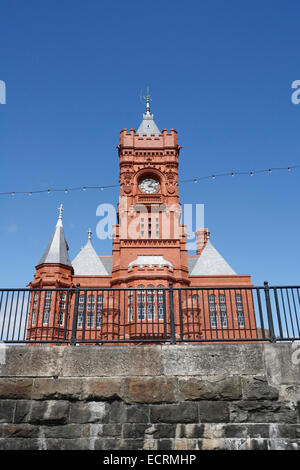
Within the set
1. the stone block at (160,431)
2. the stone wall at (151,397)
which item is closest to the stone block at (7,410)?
the stone wall at (151,397)

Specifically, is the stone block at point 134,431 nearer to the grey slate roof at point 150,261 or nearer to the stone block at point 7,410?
the stone block at point 7,410

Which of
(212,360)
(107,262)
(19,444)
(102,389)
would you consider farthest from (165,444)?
(107,262)

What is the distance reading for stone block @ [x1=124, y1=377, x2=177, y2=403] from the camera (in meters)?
6.16

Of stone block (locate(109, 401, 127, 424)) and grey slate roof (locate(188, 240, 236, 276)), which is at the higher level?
grey slate roof (locate(188, 240, 236, 276))

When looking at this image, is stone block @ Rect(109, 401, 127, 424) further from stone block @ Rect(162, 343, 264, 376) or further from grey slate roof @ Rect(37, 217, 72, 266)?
grey slate roof @ Rect(37, 217, 72, 266)

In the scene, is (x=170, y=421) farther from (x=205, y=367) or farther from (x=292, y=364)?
(x=292, y=364)

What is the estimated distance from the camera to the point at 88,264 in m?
38.6

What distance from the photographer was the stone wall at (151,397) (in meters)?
5.97

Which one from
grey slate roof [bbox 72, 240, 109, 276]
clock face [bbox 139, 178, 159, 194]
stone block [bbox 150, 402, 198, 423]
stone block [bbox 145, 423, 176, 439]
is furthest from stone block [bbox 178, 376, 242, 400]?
clock face [bbox 139, 178, 159, 194]

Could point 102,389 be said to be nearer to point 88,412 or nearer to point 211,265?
point 88,412

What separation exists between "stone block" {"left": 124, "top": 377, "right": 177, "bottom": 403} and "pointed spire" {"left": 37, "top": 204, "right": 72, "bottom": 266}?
93.8ft
